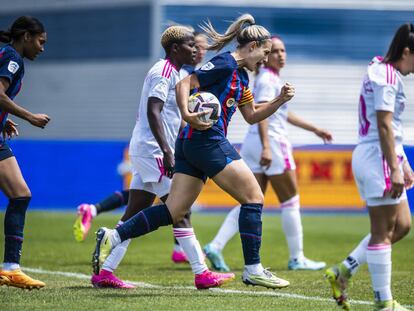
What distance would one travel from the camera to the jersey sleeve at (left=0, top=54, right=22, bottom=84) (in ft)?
25.8

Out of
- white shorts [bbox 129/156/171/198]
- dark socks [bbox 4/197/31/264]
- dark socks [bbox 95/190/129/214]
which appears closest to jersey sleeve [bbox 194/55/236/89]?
white shorts [bbox 129/156/171/198]

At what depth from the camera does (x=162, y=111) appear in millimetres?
9031

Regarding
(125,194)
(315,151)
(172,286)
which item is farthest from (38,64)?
(172,286)

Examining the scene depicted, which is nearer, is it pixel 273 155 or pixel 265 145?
pixel 265 145

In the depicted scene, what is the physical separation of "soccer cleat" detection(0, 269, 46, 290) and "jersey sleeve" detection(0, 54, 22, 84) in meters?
1.56

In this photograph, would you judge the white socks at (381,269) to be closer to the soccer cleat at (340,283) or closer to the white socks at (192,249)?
the soccer cleat at (340,283)

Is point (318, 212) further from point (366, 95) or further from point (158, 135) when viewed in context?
point (366, 95)

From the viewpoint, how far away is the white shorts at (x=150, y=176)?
28.6 ft

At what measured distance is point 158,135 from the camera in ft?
27.3

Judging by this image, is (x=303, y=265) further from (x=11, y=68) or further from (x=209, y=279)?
(x=11, y=68)

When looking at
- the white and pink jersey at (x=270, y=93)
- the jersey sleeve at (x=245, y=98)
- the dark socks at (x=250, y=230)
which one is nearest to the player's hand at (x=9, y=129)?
the jersey sleeve at (x=245, y=98)

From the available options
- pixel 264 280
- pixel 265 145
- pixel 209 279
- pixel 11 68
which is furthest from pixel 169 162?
pixel 265 145

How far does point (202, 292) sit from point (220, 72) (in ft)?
6.14

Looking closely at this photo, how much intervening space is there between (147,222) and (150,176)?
0.90 metres
